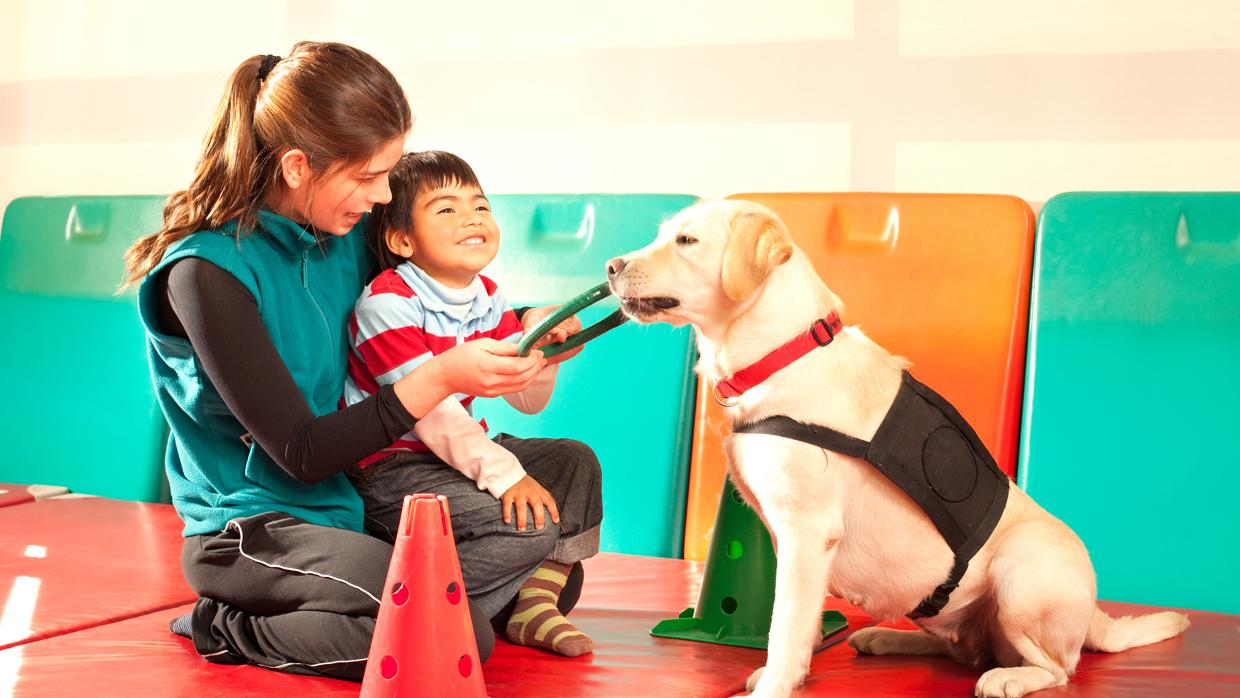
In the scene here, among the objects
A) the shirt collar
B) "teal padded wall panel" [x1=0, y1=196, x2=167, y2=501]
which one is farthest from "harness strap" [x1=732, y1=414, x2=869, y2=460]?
"teal padded wall panel" [x1=0, y1=196, x2=167, y2=501]

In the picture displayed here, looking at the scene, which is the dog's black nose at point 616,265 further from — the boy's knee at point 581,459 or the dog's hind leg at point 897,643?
the dog's hind leg at point 897,643

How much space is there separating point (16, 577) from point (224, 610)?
31.7 inches

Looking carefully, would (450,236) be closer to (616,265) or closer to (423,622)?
(616,265)

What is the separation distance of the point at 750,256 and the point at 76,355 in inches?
105

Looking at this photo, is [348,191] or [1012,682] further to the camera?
[348,191]

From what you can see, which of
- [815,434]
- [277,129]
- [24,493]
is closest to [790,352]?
[815,434]

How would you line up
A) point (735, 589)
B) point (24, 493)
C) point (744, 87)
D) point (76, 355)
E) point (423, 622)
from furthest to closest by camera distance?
point (76, 355) → point (24, 493) → point (744, 87) → point (735, 589) → point (423, 622)

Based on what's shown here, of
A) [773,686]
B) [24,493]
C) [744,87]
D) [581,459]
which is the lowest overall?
[24,493]

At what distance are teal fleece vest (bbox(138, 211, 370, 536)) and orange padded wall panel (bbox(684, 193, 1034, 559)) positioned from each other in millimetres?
957

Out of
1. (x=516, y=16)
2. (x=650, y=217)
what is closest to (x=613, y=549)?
(x=650, y=217)

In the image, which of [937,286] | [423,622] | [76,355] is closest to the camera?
[423,622]

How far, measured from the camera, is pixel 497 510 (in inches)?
84.5

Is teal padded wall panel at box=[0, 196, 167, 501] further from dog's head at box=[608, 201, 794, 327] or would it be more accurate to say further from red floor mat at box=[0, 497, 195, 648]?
dog's head at box=[608, 201, 794, 327]

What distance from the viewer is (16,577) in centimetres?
259
